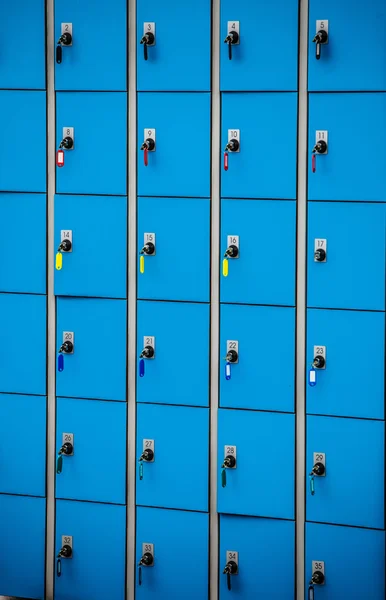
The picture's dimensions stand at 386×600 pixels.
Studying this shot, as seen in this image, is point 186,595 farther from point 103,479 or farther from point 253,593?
point 103,479

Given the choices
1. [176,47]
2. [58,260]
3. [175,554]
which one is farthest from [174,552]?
→ [176,47]

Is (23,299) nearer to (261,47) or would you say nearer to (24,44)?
(24,44)

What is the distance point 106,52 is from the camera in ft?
14.3

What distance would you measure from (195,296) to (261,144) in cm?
83

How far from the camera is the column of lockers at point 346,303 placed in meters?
4.11

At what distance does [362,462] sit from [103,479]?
1373 mm

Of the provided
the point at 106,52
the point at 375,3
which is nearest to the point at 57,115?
the point at 106,52

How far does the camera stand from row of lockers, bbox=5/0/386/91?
410cm

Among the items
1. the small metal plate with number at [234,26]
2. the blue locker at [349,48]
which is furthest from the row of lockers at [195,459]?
the small metal plate with number at [234,26]

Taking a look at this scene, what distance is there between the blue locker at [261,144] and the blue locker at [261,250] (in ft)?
0.23

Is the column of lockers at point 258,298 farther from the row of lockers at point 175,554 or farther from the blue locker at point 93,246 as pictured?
the blue locker at point 93,246

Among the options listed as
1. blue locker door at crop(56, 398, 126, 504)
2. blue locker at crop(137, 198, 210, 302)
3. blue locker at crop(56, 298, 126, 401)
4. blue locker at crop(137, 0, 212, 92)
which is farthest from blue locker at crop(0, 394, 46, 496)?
blue locker at crop(137, 0, 212, 92)

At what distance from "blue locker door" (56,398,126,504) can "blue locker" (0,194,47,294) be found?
665 mm

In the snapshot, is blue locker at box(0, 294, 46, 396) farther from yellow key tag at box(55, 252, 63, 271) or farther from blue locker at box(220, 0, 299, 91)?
blue locker at box(220, 0, 299, 91)
